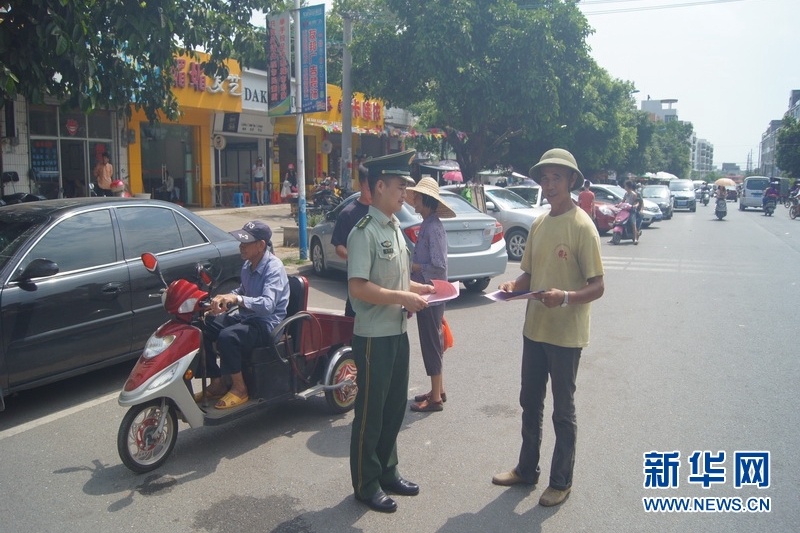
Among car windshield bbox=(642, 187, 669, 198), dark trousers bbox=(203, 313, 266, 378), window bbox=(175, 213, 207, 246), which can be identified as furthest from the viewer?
car windshield bbox=(642, 187, 669, 198)

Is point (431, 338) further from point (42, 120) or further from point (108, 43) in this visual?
point (42, 120)

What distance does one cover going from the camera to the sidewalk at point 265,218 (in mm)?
13727

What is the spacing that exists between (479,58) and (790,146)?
44384 mm

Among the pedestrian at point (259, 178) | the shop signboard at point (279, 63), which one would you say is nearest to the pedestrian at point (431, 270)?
the shop signboard at point (279, 63)

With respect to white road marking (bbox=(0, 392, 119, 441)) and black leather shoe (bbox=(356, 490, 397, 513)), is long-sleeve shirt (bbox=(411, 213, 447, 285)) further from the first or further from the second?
white road marking (bbox=(0, 392, 119, 441))

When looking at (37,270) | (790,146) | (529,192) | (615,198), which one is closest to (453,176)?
(529,192)

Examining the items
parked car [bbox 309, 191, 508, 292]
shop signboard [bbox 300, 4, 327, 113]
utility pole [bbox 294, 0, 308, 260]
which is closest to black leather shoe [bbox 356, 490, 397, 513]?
parked car [bbox 309, 191, 508, 292]

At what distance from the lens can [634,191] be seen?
18.1 metres

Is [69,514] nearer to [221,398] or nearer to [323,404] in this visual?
[221,398]

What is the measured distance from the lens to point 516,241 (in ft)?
45.9

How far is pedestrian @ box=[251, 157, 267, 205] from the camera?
23578 mm

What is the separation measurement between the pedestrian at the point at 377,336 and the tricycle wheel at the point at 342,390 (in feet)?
4.43

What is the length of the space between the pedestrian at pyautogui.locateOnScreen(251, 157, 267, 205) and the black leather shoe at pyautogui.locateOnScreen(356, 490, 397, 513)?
826 inches

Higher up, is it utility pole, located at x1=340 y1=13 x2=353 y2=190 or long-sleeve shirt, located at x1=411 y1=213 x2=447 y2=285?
utility pole, located at x1=340 y1=13 x2=353 y2=190
